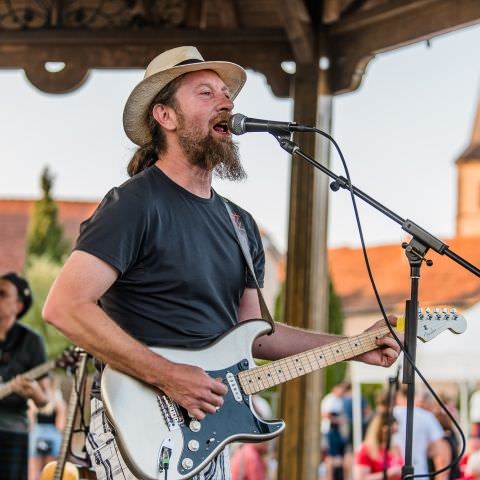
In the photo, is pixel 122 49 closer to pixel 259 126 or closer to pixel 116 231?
pixel 259 126

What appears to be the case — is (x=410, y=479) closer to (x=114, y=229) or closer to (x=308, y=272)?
(x=114, y=229)

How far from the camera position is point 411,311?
2869 mm

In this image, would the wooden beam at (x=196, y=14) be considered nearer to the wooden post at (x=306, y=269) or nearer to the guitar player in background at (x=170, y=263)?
the wooden post at (x=306, y=269)

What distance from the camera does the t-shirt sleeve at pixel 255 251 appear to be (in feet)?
10.6

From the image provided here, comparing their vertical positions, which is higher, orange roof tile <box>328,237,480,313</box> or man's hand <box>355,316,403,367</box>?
orange roof tile <box>328,237,480,313</box>

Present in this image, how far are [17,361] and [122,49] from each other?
81.2 inches

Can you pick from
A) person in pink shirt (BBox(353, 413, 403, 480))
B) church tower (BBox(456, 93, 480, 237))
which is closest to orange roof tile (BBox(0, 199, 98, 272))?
church tower (BBox(456, 93, 480, 237))

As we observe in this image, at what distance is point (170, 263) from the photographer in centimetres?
290

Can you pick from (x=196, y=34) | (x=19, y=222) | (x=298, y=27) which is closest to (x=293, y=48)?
(x=298, y=27)

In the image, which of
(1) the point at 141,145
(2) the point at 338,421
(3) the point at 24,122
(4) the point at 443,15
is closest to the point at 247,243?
(1) the point at 141,145

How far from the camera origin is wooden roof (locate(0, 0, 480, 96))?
575 centimetres

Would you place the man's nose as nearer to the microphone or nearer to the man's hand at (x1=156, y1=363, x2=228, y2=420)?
the microphone

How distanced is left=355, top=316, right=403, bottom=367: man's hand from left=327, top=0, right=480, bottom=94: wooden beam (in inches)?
108

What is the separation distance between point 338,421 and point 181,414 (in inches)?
379
